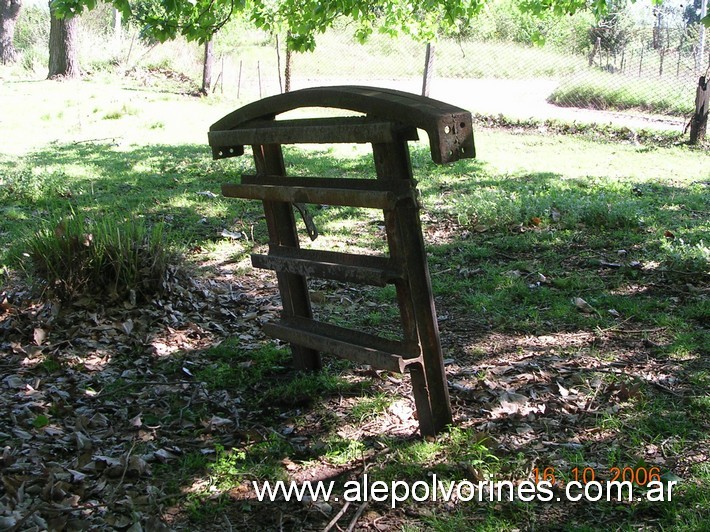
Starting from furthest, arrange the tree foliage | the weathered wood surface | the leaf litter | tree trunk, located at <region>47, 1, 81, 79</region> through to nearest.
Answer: tree trunk, located at <region>47, 1, 81, 79</region>
the tree foliage
the leaf litter
the weathered wood surface

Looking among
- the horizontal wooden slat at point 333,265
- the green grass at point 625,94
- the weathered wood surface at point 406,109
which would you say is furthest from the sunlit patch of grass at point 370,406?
the green grass at point 625,94

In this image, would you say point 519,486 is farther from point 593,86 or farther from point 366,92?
point 593,86

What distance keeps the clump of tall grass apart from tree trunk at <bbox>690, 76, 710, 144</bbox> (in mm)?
11061

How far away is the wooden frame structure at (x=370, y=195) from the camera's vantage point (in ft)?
9.64

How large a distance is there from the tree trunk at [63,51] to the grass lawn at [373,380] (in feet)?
42.2

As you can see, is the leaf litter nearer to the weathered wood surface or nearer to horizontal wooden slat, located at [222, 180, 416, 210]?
horizontal wooden slat, located at [222, 180, 416, 210]

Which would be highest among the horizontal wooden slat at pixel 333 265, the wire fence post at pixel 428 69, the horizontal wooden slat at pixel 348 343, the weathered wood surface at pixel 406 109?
the wire fence post at pixel 428 69

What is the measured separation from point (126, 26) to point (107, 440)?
29879 mm

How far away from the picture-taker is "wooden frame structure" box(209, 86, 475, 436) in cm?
294

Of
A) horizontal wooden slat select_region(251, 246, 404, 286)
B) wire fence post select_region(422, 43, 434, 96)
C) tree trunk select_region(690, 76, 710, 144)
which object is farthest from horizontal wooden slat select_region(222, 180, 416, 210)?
wire fence post select_region(422, 43, 434, 96)

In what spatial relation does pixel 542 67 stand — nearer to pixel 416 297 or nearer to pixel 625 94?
pixel 625 94

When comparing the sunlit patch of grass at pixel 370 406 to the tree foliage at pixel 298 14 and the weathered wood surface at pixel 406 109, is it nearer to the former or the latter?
the weathered wood surface at pixel 406 109

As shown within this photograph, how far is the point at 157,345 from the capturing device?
4.52 m

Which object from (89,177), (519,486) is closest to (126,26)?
(89,177)
